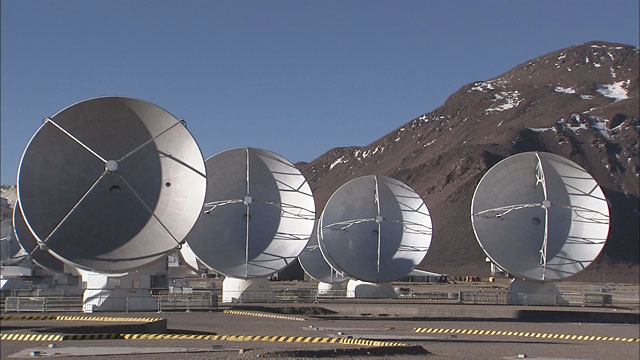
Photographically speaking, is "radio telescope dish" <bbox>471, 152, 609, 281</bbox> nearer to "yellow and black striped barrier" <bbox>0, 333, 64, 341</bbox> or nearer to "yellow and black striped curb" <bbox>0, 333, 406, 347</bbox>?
"yellow and black striped curb" <bbox>0, 333, 406, 347</bbox>

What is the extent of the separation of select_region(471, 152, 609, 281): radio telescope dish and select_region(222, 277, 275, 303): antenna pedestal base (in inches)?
499

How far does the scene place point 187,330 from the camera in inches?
1208

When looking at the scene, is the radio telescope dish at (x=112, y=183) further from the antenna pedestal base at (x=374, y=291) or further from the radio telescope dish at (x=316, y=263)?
the radio telescope dish at (x=316, y=263)

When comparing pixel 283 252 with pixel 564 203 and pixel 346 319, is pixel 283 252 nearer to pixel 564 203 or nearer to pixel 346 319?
pixel 346 319

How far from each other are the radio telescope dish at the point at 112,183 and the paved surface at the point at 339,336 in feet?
10.6

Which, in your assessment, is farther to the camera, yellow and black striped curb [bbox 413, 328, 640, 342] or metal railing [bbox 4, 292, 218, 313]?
metal railing [bbox 4, 292, 218, 313]

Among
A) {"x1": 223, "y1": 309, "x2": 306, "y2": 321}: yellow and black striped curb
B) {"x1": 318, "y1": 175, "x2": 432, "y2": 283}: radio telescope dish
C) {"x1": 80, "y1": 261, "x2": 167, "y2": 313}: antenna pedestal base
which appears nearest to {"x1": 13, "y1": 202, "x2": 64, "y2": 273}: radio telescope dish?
{"x1": 80, "y1": 261, "x2": 167, "y2": 313}: antenna pedestal base

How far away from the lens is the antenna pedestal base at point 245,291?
51875 millimetres

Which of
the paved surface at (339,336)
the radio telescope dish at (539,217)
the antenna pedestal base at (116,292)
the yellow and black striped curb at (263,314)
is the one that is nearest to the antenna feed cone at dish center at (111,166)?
the antenna pedestal base at (116,292)

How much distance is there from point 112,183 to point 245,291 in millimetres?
16430

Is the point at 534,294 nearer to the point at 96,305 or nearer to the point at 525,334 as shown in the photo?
the point at 525,334

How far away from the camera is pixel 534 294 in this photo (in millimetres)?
52125

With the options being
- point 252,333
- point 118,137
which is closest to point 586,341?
point 252,333

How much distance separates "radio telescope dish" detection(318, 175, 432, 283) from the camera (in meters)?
56.0
